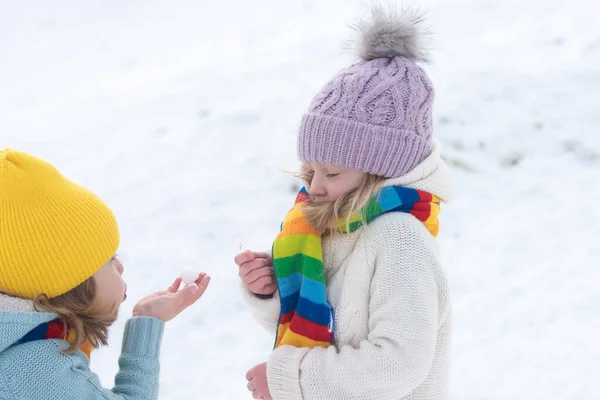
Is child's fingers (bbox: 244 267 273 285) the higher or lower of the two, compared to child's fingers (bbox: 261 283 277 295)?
higher

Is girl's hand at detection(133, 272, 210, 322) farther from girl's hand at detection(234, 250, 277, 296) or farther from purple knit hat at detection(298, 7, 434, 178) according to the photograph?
purple knit hat at detection(298, 7, 434, 178)

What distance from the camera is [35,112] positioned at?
246 inches

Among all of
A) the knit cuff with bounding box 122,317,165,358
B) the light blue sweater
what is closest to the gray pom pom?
the knit cuff with bounding box 122,317,165,358

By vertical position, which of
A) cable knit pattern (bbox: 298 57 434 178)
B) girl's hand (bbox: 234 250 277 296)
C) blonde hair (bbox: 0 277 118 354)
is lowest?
girl's hand (bbox: 234 250 277 296)

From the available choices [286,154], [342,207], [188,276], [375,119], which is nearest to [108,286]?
[188,276]

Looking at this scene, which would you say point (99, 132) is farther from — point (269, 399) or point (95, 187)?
point (269, 399)

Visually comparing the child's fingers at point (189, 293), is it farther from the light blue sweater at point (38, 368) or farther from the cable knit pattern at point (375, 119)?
the cable knit pattern at point (375, 119)

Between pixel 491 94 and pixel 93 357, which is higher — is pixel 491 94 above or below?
above

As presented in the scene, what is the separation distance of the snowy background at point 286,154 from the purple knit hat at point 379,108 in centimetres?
27

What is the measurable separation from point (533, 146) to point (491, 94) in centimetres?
71

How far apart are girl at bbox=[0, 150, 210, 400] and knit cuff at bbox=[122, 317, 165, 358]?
10cm

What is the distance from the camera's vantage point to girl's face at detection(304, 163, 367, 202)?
200 cm

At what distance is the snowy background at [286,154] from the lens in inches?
136

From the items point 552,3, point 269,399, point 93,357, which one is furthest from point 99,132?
point 552,3
